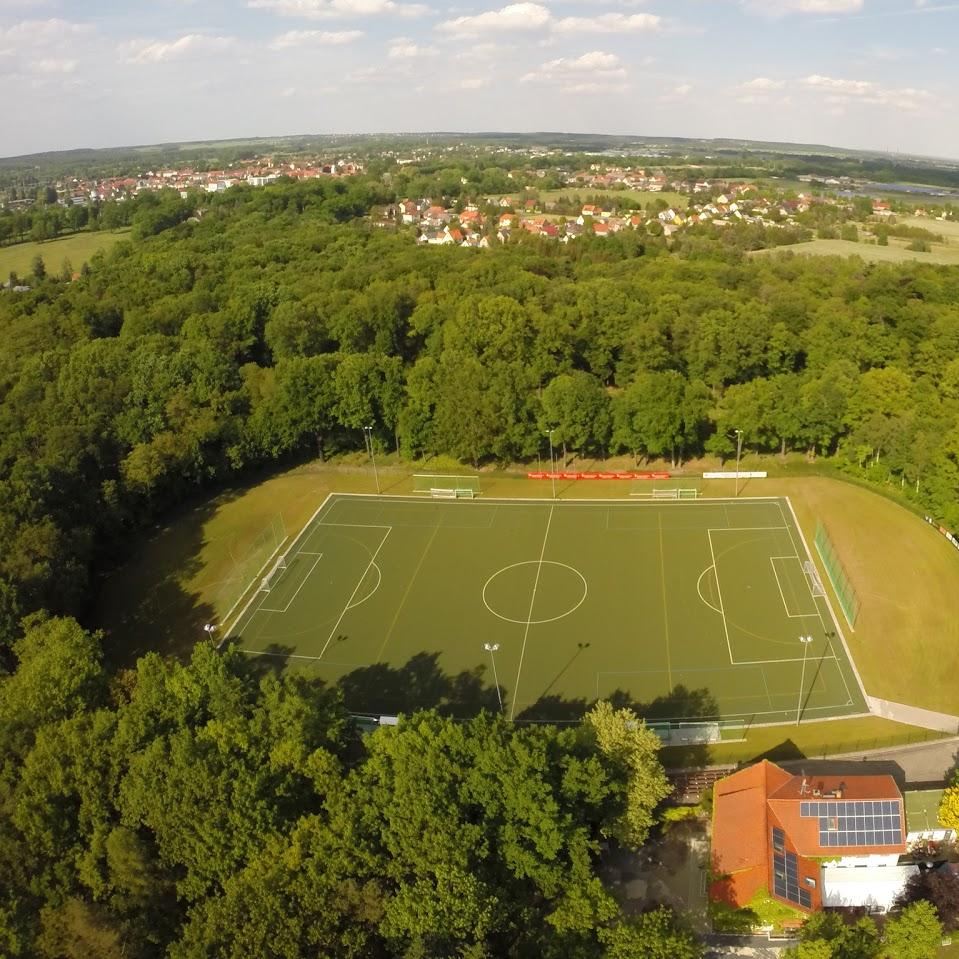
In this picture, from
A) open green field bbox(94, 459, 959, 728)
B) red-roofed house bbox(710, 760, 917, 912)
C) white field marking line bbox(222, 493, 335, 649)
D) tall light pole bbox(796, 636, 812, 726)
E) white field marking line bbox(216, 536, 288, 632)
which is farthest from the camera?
white field marking line bbox(216, 536, 288, 632)

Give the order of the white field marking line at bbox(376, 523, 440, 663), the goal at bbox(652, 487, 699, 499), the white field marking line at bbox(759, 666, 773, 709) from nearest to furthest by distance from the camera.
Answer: the white field marking line at bbox(759, 666, 773, 709)
the white field marking line at bbox(376, 523, 440, 663)
the goal at bbox(652, 487, 699, 499)

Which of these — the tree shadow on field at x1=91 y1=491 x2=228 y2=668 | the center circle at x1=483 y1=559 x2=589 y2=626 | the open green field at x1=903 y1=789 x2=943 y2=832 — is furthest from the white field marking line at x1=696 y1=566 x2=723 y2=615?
the tree shadow on field at x1=91 y1=491 x2=228 y2=668

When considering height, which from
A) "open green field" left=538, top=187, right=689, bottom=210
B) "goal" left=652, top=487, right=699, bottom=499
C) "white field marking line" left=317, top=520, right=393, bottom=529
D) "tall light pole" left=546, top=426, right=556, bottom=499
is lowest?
"white field marking line" left=317, top=520, right=393, bottom=529

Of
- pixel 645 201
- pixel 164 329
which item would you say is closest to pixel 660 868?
pixel 164 329

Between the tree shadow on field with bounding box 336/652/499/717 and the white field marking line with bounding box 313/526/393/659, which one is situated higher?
the white field marking line with bounding box 313/526/393/659

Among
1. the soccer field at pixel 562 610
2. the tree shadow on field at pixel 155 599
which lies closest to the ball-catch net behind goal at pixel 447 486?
the soccer field at pixel 562 610

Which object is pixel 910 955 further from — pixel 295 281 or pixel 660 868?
pixel 295 281

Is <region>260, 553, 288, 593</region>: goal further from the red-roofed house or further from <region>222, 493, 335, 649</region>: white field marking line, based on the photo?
the red-roofed house
